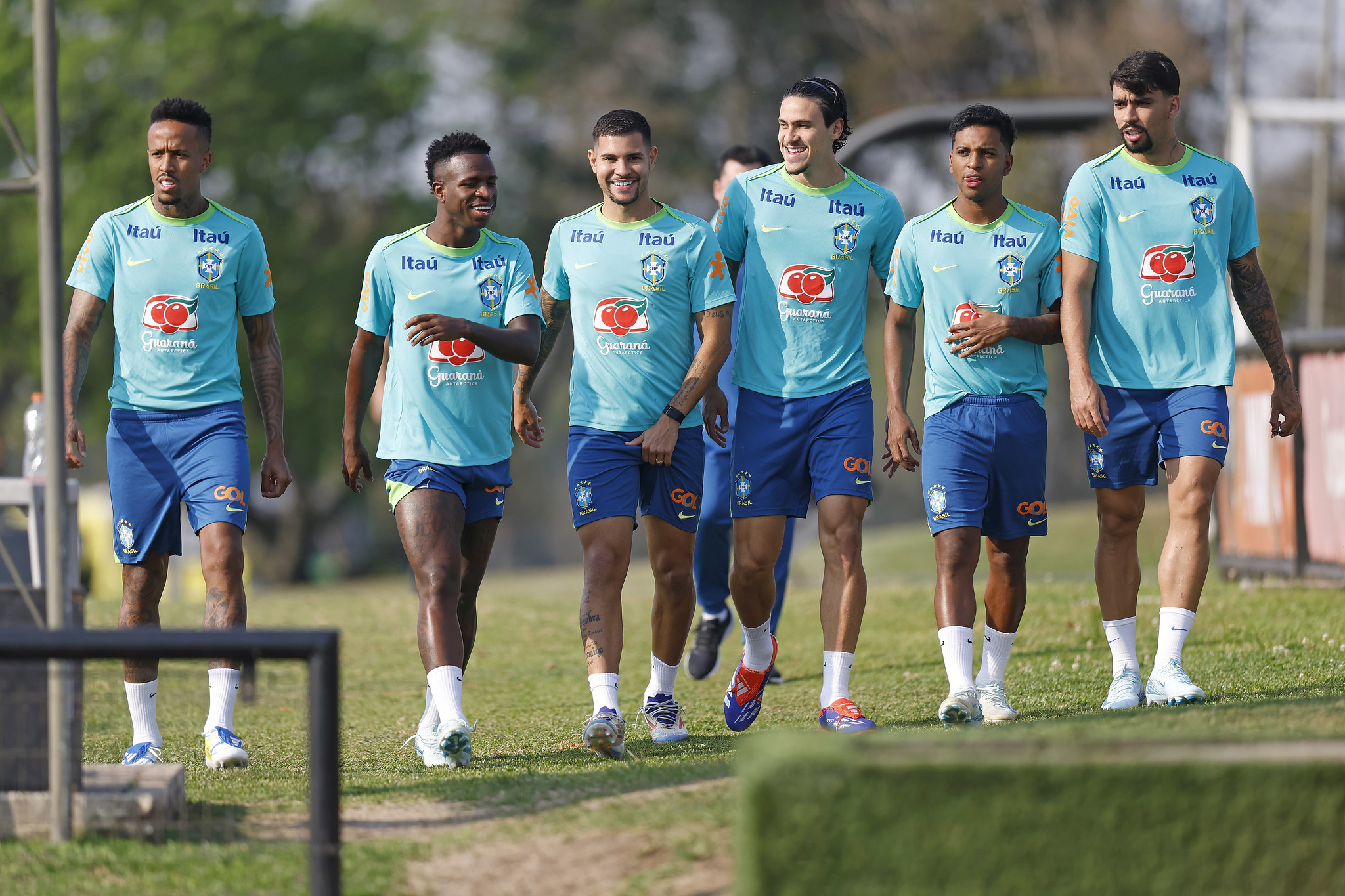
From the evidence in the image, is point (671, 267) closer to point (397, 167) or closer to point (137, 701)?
point (137, 701)

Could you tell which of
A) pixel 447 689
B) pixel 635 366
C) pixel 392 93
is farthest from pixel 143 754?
pixel 392 93

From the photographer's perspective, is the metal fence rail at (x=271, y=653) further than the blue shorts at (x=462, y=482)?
No

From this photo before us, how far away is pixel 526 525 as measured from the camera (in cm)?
8250

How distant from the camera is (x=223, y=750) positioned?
5898mm

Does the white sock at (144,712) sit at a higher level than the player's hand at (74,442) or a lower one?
lower

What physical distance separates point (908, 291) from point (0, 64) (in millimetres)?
30198

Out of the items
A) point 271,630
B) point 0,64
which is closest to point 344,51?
point 0,64

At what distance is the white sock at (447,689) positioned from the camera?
5.77 m

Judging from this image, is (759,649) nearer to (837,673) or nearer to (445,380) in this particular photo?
(837,673)

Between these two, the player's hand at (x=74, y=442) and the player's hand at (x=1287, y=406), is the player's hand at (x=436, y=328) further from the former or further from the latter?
the player's hand at (x=1287, y=406)

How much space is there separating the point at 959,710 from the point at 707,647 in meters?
2.85

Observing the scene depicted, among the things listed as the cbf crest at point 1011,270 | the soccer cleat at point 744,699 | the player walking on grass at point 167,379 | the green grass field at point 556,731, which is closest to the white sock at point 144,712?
the player walking on grass at point 167,379

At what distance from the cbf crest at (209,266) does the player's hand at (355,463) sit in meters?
0.92

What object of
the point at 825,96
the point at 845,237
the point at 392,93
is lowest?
the point at 845,237
